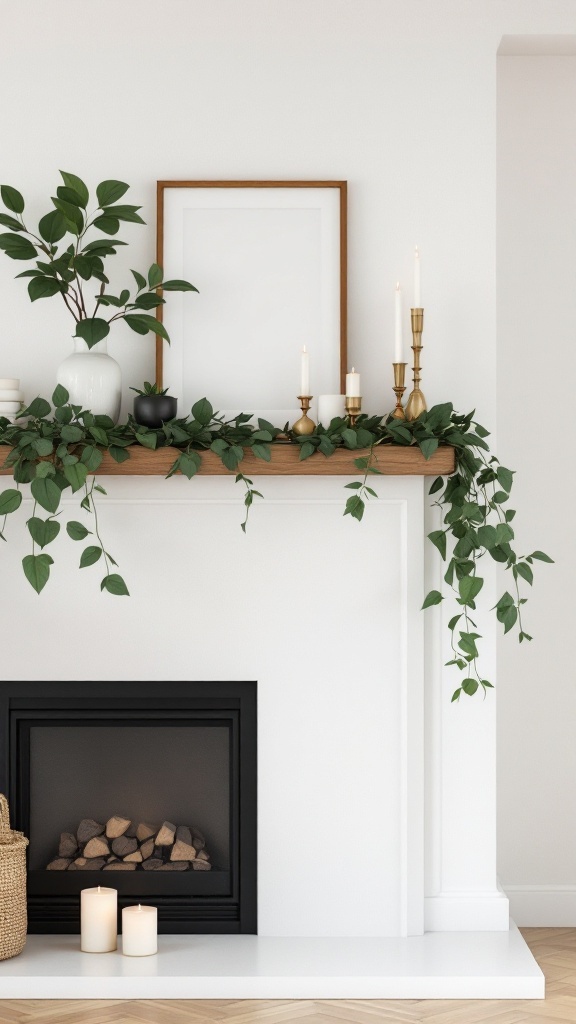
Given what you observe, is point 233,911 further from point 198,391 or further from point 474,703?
point 198,391

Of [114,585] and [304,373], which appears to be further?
[304,373]

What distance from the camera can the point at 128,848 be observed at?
9.18 ft

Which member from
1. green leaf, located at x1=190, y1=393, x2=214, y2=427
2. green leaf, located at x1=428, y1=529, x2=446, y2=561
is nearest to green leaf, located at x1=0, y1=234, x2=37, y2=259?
green leaf, located at x1=190, y1=393, x2=214, y2=427

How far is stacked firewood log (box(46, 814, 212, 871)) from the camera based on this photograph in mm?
2787

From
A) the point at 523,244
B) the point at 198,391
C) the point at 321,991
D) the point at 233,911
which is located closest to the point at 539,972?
the point at 321,991

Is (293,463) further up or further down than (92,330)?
further down

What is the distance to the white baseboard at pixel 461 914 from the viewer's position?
276 centimetres

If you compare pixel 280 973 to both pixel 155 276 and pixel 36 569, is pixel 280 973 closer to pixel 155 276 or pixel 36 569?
pixel 36 569

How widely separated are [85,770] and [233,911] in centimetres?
54

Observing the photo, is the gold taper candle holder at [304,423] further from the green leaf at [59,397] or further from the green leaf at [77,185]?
the green leaf at [77,185]

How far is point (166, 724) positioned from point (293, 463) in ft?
2.59

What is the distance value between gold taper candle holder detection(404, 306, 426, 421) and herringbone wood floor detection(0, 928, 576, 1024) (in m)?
1.40

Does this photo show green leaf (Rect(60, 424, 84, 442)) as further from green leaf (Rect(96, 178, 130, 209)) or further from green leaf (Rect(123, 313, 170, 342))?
green leaf (Rect(96, 178, 130, 209))

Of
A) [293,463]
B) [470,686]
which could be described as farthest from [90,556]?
[470,686]
